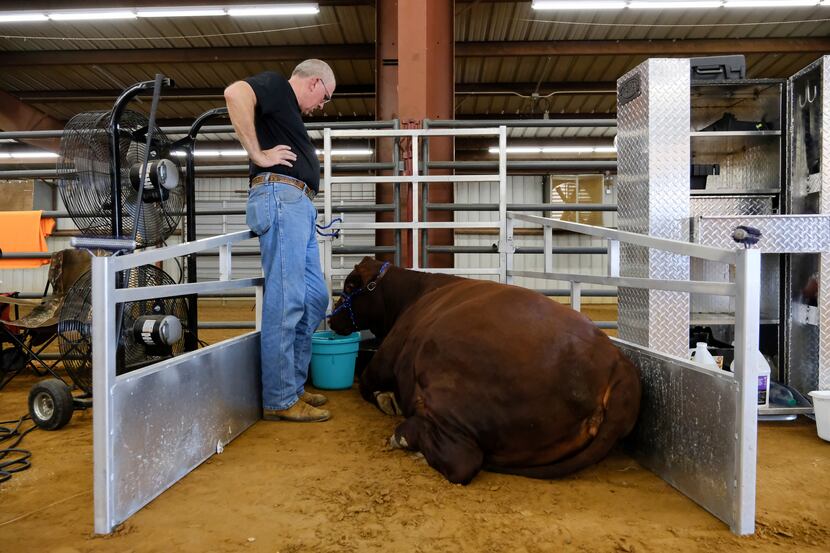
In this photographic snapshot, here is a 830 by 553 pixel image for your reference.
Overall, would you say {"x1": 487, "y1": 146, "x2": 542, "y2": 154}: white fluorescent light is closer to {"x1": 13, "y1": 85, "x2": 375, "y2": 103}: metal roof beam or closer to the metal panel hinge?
{"x1": 13, "y1": 85, "x2": 375, "y2": 103}: metal roof beam

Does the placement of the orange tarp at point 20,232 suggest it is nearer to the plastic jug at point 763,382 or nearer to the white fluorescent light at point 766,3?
the plastic jug at point 763,382

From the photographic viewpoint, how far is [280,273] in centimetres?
264

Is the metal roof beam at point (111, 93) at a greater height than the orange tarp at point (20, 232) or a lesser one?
greater

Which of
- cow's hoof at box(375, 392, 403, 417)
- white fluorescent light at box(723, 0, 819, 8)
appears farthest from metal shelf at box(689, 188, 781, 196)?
white fluorescent light at box(723, 0, 819, 8)

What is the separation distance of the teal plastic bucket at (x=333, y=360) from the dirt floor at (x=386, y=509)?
1.07m

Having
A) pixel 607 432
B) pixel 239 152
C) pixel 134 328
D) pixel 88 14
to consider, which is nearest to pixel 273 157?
pixel 134 328

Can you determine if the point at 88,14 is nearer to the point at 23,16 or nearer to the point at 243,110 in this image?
the point at 23,16

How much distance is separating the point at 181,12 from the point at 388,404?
300 inches

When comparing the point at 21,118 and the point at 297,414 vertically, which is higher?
the point at 21,118

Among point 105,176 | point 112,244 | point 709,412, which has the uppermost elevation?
point 105,176

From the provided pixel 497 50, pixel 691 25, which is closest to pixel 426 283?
pixel 497 50

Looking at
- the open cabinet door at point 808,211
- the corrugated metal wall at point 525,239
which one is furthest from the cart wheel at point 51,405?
the corrugated metal wall at point 525,239

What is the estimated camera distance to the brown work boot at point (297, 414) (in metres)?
2.79

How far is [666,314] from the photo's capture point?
2.98m
